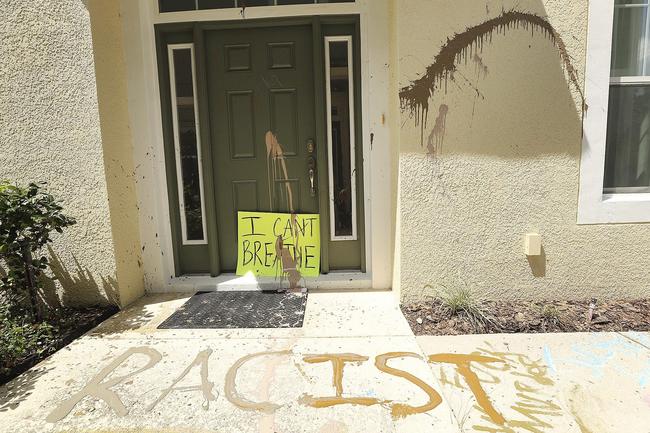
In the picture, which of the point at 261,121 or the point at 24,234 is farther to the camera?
the point at 261,121

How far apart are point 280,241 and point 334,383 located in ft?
5.74

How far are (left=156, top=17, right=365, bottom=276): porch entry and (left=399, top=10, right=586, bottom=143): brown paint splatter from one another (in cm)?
70

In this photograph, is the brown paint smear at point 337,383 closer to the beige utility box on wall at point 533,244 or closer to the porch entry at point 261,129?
the porch entry at point 261,129

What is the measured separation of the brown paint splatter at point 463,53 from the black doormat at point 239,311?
180 cm

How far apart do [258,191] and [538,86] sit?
2495 mm

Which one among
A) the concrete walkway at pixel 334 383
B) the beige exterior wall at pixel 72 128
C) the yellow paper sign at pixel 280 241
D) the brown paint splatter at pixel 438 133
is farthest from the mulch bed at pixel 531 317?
the beige exterior wall at pixel 72 128

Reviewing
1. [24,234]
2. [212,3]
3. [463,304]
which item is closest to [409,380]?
[463,304]

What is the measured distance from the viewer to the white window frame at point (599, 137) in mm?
2896

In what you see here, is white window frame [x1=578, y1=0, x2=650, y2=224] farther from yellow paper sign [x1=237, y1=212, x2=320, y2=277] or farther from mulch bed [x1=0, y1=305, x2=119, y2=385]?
mulch bed [x1=0, y1=305, x2=119, y2=385]

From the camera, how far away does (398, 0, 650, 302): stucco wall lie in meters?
2.94

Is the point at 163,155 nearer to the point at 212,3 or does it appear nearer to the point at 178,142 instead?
the point at 178,142

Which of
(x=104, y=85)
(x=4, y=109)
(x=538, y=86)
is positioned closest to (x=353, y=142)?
(x=538, y=86)

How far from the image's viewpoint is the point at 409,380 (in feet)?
7.36

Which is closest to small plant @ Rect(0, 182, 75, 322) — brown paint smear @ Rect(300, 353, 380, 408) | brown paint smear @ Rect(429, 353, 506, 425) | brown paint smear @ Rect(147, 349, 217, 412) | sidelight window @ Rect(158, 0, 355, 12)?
brown paint smear @ Rect(147, 349, 217, 412)
